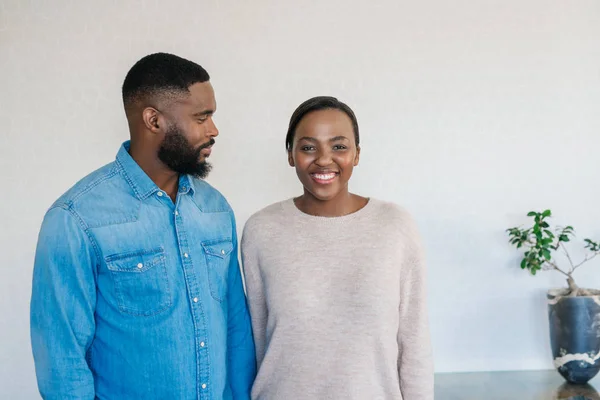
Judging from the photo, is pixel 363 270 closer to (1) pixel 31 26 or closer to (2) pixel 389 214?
(2) pixel 389 214

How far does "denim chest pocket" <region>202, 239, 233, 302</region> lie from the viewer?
1565mm

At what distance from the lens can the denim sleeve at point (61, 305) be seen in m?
1.34

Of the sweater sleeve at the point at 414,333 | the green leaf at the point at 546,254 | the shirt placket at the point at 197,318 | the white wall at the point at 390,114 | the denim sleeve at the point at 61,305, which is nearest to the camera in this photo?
the denim sleeve at the point at 61,305

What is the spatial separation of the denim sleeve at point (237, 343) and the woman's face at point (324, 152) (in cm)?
30

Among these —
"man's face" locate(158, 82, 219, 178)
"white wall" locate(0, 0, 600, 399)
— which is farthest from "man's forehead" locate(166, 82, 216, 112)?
"white wall" locate(0, 0, 600, 399)

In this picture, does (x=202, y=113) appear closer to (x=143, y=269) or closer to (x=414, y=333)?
(x=143, y=269)

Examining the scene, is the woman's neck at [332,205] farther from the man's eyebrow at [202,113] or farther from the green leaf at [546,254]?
the green leaf at [546,254]

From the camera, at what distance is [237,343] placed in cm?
168

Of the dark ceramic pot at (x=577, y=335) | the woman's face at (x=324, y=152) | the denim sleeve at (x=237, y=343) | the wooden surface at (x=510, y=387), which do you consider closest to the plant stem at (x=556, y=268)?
the dark ceramic pot at (x=577, y=335)

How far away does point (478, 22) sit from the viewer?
8.89 feet

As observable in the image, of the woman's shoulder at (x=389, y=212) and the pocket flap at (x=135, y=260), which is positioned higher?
the woman's shoulder at (x=389, y=212)

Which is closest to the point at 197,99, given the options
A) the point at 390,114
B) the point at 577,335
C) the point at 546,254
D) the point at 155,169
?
the point at 155,169

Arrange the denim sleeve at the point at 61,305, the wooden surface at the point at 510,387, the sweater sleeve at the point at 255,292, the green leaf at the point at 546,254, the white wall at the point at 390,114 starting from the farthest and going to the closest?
the white wall at the point at 390,114, the green leaf at the point at 546,254, the wooden surface at the point at 510,387, the sweater sleeve at the point at 255,292, the denim sleeve at the point at 61,305

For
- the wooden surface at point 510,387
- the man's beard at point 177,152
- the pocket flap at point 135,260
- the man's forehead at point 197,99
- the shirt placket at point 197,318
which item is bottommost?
the wooden surface at point 510,387
